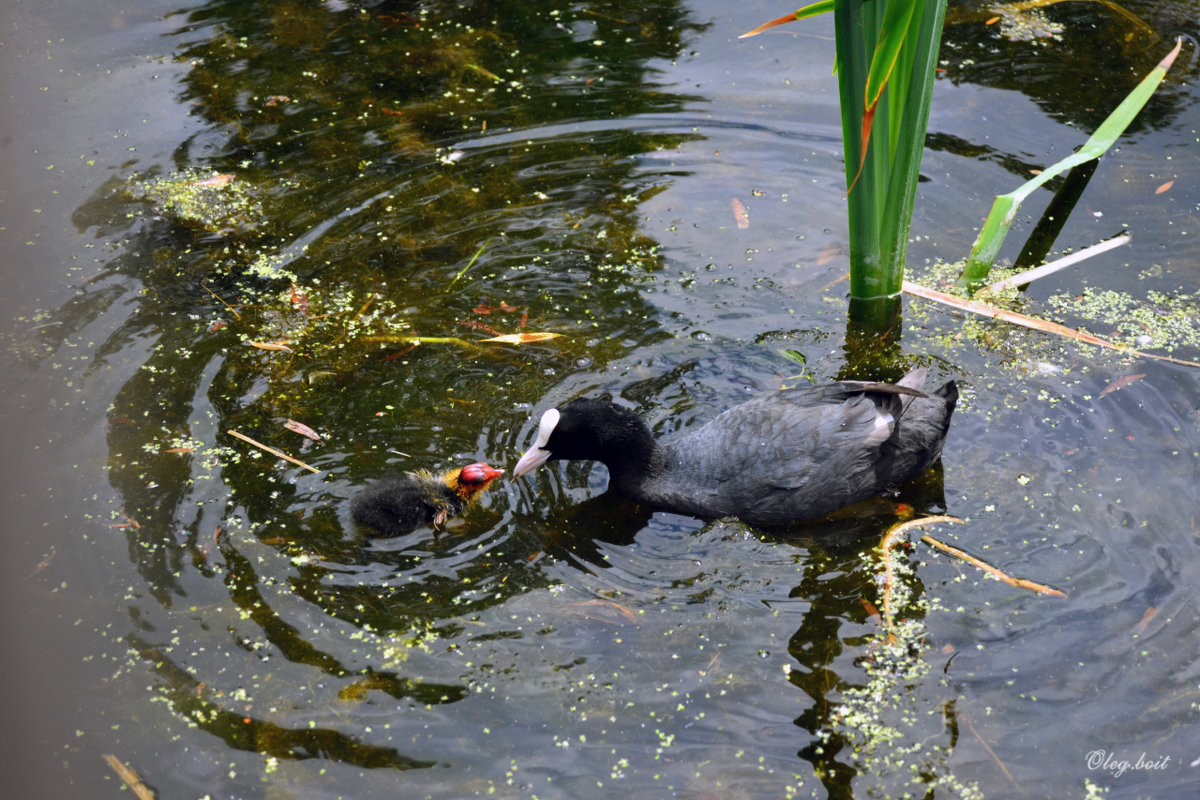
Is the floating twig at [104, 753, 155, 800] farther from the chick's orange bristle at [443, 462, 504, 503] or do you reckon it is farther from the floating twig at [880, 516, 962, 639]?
the floating twig at [880, 516, 962, 639]

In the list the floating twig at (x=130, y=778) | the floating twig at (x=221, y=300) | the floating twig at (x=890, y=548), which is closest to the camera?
the floating twig at (x=130, y=778)

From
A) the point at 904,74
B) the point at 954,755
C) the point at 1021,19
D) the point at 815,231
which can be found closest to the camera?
the point at 954,755

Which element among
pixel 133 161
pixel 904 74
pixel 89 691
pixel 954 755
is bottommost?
pixel 954 755

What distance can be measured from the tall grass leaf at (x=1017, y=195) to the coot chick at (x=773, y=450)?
3.36 feet

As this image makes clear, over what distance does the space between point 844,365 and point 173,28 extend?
5.33 meters

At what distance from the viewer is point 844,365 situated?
458 cm

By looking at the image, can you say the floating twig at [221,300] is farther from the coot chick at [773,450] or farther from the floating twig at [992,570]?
the floating twig at [992,570]

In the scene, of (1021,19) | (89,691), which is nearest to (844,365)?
(89,691)

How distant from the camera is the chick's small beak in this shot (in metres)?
3.92

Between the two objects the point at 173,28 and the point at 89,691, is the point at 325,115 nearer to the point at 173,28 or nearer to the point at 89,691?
the point at 173,28

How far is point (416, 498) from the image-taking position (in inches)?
146

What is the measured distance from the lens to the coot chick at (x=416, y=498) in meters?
3.69

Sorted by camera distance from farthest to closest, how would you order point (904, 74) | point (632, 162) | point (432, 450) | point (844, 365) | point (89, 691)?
point (632, 162)
point (844, 365)
point (432, 450)
point (904, 74)
point (89, 691)

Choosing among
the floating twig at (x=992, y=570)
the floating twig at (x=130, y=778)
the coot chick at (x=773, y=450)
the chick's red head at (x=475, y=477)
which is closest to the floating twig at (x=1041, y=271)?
the coot chick at (x=773, y=450)
